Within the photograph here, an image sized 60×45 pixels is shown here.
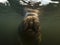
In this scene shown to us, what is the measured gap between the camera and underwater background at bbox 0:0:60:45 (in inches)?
38.0

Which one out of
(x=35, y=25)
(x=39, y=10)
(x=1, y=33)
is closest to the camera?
(x=35, y=25)

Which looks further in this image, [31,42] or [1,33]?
[1,33]

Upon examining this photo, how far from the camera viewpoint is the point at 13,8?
0.94m

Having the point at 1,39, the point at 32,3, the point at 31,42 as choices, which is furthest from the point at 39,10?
the point at 1,39

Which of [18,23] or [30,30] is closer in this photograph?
[30,30]

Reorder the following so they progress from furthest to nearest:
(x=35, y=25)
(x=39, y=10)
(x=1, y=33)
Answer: (x=1, y=33), (x=39, y=10), (x=35, y=25)

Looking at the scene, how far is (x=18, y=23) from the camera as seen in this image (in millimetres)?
951

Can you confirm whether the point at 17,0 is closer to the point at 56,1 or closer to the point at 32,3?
the point at 32,3

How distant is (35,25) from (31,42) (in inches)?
3.7

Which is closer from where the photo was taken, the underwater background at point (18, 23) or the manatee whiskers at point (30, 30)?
the manatee whiskers at point (30, 30)

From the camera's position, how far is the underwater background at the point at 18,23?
96 centimetres

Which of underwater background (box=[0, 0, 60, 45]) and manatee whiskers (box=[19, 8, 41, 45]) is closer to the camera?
manatee whiskers (box=[19, 8, 41, 45])

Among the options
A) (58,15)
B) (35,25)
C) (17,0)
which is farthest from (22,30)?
(58,15)

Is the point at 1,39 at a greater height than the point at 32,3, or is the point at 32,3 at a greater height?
the point at 32,3
